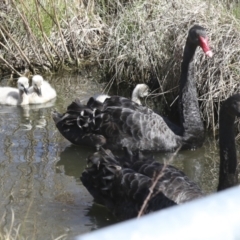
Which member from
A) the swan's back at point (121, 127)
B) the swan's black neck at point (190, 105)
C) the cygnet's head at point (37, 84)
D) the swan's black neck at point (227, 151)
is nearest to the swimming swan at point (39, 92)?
the cygnet's head at point (37, 84)

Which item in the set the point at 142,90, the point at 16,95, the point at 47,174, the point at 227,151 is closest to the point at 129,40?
the point at 142,90

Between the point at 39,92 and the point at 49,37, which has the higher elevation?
the point at 49,37

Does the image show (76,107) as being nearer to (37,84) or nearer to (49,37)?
(37,84)

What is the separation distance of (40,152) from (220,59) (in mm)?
1773

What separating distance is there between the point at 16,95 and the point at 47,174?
2.01 meters

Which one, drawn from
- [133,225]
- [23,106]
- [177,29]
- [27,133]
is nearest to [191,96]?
[177,29]

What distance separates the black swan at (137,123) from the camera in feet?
17.6

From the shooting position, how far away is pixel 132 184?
3.85 m

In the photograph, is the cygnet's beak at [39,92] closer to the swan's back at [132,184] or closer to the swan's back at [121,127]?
the swan's back at [121,127]

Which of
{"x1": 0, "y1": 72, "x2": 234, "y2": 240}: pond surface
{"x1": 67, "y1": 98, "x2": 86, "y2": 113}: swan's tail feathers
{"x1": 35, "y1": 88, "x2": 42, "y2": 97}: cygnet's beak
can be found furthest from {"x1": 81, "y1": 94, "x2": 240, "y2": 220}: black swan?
{"x1": 35, "y1": 88, "x2": 42, "y2": 97}: cygnet's beak

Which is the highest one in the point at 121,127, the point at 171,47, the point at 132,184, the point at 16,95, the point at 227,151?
the point at 227,151

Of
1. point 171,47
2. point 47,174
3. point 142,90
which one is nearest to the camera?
point 47,174

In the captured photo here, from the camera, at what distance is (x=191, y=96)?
553 cm

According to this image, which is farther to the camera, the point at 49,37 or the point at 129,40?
the point at 49,37
